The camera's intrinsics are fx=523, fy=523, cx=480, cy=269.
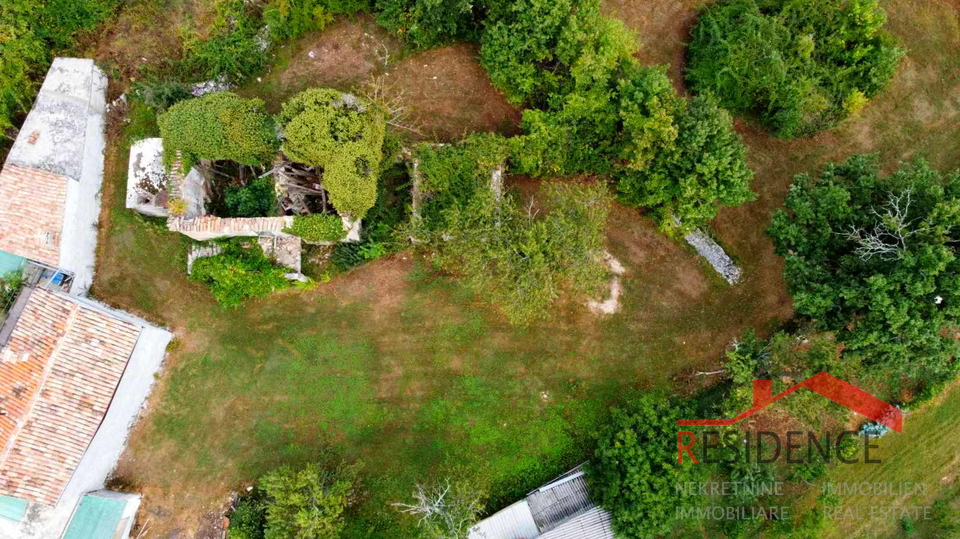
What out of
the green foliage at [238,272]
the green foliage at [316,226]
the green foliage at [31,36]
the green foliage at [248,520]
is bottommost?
the green foliage at [248,520]

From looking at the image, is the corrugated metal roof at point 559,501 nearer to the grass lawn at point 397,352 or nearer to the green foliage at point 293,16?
the grass lawn at point 397,352

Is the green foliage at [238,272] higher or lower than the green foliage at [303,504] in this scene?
higher

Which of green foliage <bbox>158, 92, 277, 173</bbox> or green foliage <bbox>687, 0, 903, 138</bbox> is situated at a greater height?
green foliage <bbox>687, 0, 903, 138</bbox>

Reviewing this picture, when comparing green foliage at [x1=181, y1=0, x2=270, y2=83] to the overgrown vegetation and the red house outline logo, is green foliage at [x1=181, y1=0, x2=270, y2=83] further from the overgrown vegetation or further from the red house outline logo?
the red house outline logo

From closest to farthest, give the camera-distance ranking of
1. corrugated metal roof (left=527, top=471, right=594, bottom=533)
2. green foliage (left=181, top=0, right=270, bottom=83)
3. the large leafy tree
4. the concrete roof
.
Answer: the large leafy tree < the concrete roof < corrugated metal roof (left=527, top=471, right=594, bottom=533) < green foliage (left=181, top=0, right=270, bottom=83)

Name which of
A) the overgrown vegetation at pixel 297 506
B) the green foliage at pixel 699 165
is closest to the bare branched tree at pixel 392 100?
the green foliage at pixel 699 165

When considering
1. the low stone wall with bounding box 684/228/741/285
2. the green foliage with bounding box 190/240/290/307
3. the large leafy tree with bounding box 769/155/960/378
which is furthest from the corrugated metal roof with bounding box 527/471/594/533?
the green foliage with bounding box 190/240/290/307

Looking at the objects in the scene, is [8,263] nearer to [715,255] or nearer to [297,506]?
[297,506]
